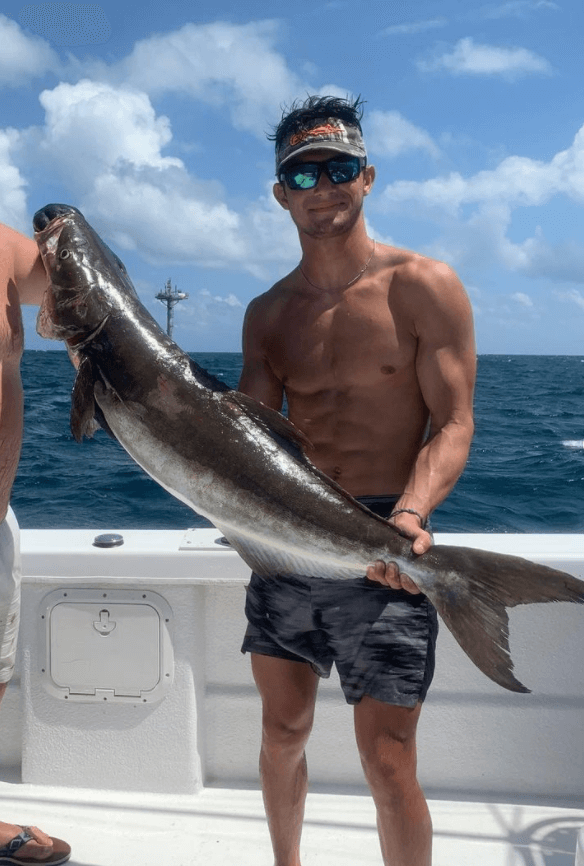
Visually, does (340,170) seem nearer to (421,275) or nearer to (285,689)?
(421,275)

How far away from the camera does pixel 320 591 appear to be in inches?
105

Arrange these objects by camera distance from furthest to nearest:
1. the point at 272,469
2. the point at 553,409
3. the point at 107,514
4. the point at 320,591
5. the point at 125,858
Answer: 1. the point at 553,409
2. the point at 107,514
3. the point at 125,858
4. the point at 320,591
5. the point at 272,469

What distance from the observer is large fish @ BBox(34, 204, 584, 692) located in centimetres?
231

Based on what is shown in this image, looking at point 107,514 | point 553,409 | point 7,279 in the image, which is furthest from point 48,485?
point 553,409

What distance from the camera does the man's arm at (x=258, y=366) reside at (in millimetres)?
2859

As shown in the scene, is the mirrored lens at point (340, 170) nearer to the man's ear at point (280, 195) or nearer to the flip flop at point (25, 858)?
the man's ear at point (280, 195)

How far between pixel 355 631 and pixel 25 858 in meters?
1.60

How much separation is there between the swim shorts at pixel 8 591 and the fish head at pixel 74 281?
0.79 meters

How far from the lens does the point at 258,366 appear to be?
2891mm

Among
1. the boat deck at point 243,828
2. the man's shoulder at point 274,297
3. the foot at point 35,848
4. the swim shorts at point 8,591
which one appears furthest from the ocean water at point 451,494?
the man's shoulder at point 274,297

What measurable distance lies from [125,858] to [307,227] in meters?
2.43

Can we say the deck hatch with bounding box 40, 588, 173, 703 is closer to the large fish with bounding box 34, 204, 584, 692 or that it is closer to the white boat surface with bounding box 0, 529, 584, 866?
the white boat surface with bounding box 0, 529, 584, 866

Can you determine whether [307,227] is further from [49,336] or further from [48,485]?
[48,485]

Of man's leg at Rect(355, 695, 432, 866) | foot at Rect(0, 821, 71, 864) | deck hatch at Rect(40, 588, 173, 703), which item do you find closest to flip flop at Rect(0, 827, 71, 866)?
foot at Rect(0, 821, 71, 864)
